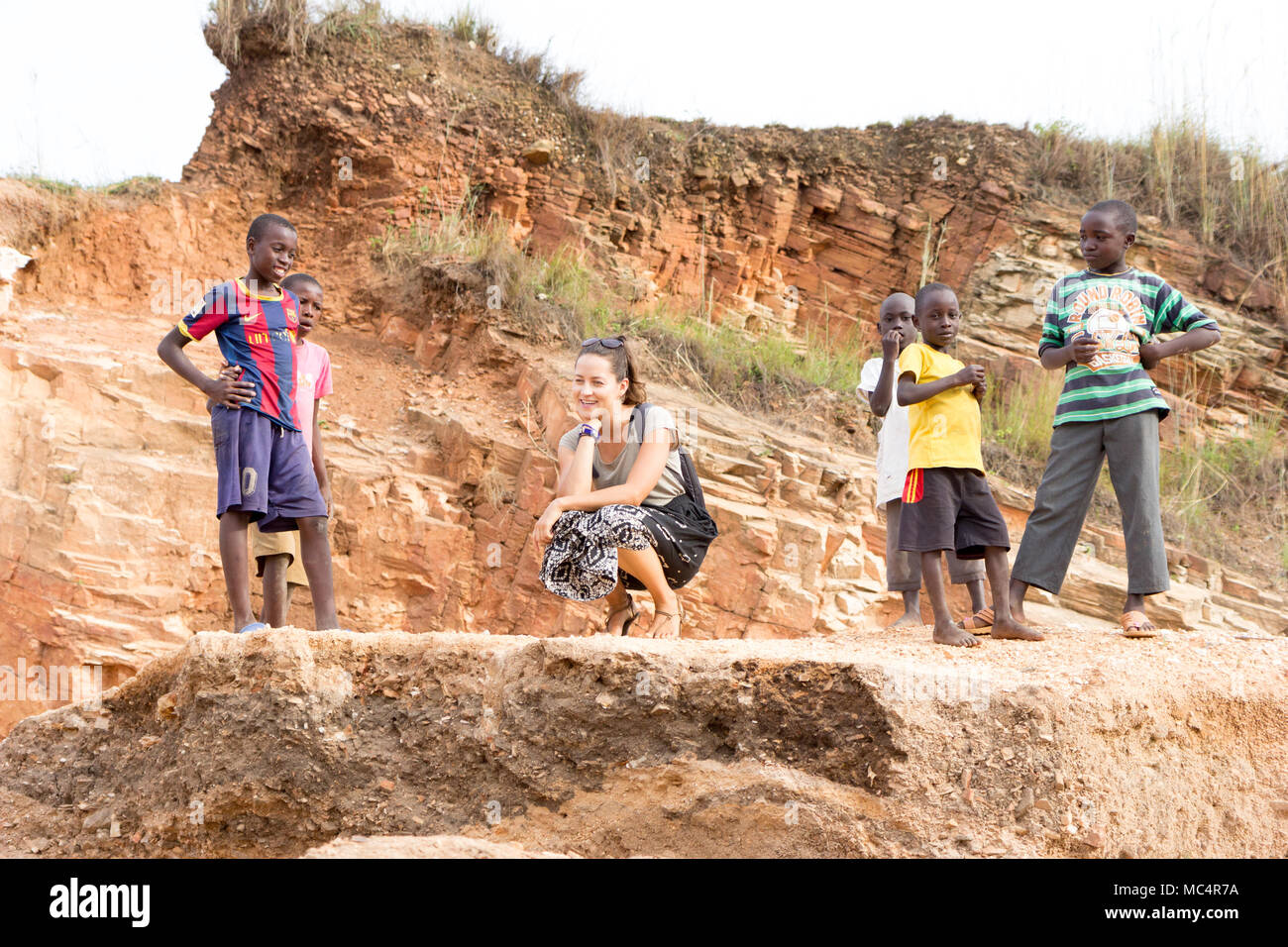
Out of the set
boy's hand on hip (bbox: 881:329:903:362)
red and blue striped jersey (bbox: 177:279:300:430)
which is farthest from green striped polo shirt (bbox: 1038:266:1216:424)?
red and blue striped jersey (bbox: 177:279:300:430)

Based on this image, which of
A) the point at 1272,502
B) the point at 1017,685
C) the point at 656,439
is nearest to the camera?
the point at 1017,685

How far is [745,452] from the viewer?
7570mm

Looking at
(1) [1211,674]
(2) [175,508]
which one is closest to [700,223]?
(2) [175,508]

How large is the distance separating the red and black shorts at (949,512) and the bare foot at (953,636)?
0.33 metres

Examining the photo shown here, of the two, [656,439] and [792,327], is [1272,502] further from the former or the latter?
[656,439]

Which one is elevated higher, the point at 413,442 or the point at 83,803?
the point at 413,442

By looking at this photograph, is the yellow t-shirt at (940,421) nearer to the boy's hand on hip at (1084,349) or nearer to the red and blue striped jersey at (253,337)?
the boy's hand on hip at (1084,349)

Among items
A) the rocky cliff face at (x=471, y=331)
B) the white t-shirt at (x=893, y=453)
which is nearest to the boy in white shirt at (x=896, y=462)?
the white t-shirt at (x=893, y=453)

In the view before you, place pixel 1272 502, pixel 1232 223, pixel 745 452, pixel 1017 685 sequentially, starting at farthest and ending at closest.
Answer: pixel 1232 223 → pixel 1272 502 → pixel 745 452 → pixel 1017 685

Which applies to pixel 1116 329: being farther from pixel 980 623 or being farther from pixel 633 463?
pixel 633 463

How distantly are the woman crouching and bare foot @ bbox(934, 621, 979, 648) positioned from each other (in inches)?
39.9

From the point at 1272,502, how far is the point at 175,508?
868 centimetres

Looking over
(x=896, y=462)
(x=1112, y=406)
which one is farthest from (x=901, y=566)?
(x=1112, y=406)

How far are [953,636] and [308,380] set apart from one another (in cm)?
302
